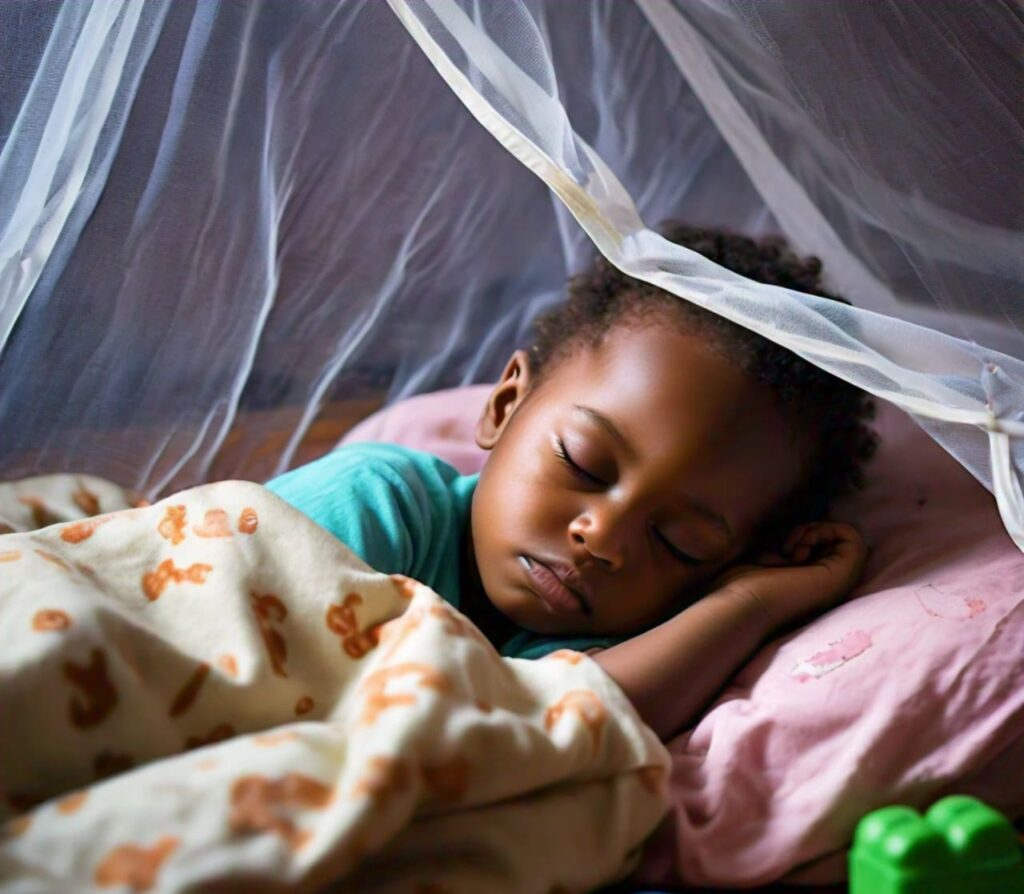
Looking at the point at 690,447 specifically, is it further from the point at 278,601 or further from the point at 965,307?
the point at 278,601

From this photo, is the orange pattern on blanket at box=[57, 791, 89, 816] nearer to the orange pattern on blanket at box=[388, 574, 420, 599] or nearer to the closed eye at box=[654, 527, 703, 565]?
the orange pattern on blanket at box=[388, 574, 420, 599]

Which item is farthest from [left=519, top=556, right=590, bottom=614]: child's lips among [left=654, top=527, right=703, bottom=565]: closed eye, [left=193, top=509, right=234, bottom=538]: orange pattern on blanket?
[left=193, top=509, right=234, bottom=538]: orange pattern on blanket

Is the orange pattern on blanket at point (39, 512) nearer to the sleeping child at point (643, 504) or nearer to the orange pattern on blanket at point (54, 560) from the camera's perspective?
the sleeping child at point (643, 504)

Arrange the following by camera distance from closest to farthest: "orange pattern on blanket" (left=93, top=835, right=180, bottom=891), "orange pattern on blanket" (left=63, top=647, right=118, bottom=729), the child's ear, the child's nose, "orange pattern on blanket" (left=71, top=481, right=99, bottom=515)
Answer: "orange pattern on blanket" (left=93, top=835, right=180, bottom=891), "orange pattern on blanket" (left=63, top=647, right=118, bottom=729), the child's nose, "orange pattern on blanket" (left=71, top=481, right=99, bottom=515), the child's ear

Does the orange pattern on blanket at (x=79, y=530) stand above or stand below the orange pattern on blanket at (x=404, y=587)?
below

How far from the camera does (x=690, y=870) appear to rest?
0.85 meters

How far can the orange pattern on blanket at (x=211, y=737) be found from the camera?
763 millimetres

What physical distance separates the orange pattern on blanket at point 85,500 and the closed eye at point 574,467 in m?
0.51

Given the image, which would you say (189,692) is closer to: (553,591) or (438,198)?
(553,591)

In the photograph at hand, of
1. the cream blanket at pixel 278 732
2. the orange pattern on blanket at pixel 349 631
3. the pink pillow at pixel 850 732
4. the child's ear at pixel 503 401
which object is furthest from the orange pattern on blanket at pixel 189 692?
the child's ear at pixel 503 401

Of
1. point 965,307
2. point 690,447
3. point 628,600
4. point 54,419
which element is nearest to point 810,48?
point 965,307

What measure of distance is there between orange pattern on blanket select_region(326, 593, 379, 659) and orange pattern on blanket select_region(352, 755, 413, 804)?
176mm

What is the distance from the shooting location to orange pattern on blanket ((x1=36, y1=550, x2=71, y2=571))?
0.85m

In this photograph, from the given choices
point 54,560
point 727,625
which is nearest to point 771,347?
point 727,625
